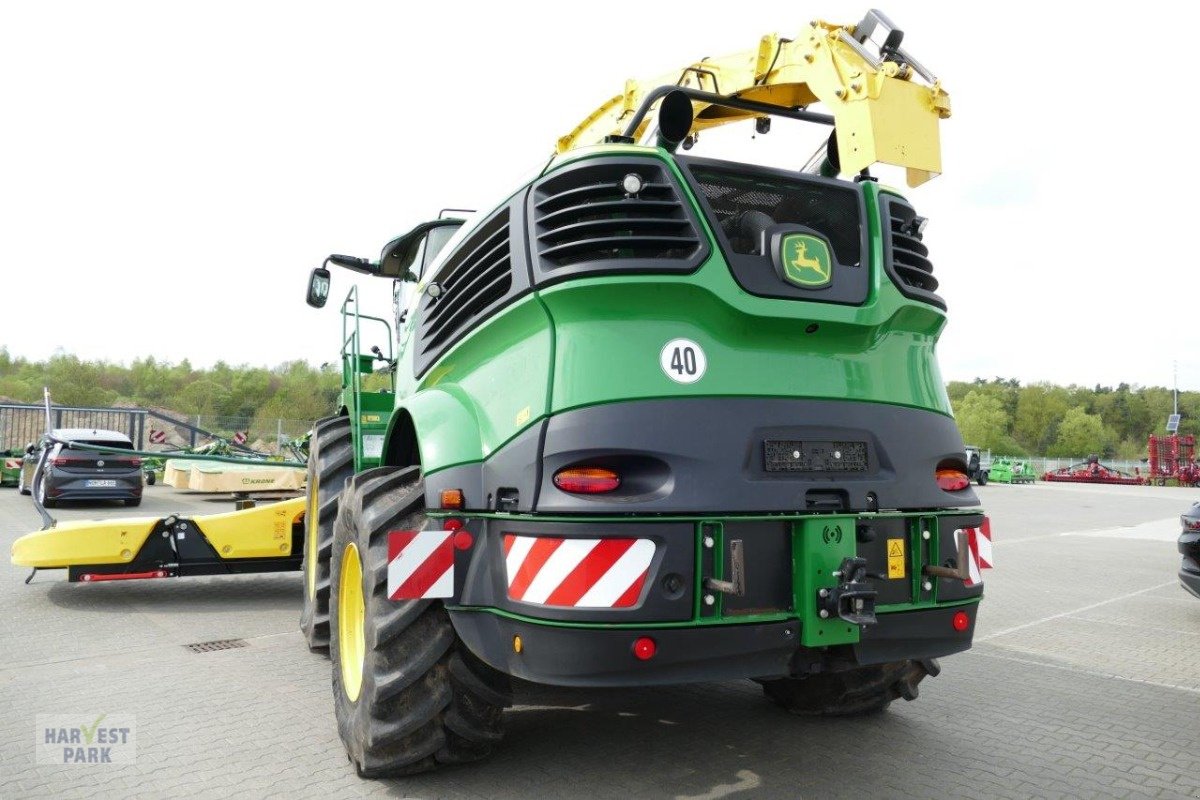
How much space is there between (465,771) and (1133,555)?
13.7 meters

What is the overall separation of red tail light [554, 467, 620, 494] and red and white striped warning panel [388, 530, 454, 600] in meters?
0.58

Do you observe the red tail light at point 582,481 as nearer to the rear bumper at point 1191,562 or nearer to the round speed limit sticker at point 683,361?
the round speed limit sticker at point 683,361

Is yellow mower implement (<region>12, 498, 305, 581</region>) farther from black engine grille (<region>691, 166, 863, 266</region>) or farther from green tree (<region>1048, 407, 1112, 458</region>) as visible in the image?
green tree (<region>1048, 407, 1112, 458</region>)

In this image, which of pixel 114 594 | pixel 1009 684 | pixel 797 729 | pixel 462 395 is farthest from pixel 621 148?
pixel 114 594

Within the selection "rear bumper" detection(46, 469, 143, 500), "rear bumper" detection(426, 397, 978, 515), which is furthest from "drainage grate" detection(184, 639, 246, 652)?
"rear bumper" detection(46, 469, 143, 500)

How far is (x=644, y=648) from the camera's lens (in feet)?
9.65

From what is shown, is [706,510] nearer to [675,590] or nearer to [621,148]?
[675,590]

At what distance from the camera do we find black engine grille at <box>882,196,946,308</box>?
3.70 metres

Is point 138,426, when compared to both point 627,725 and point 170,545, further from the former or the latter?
point 627,725

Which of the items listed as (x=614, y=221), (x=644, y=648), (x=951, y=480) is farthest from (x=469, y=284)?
(x=951, y=480)

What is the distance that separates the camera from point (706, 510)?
3.04 metres

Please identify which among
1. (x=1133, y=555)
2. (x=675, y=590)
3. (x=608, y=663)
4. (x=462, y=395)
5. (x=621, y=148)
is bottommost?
(x=1133, y=555)

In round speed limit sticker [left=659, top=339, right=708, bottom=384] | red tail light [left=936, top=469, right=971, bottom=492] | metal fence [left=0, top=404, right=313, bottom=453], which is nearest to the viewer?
round speed limit sticker [left=659, top=339, right=708, bottom=384]

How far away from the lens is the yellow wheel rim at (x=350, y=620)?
13.3 feet
